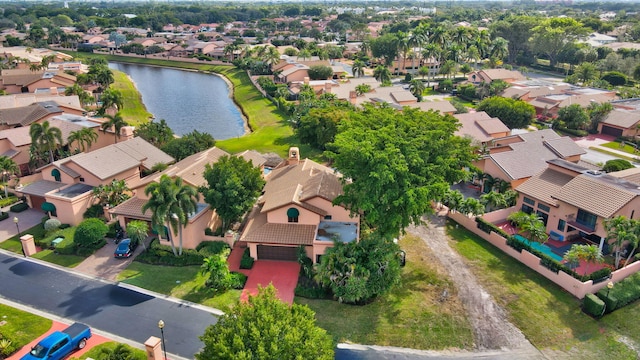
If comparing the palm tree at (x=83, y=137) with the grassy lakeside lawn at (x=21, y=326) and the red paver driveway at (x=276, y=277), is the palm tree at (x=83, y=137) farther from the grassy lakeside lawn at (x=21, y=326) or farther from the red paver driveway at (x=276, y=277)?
the red paver driveway at (x=276, y=277)

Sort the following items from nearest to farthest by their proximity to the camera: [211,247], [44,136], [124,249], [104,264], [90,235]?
[104,264], [124,249], [90,235], [211,247], [44,136]

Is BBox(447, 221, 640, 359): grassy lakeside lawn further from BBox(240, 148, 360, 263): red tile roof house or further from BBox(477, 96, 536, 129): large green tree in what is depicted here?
BBox(477, 96, 536, 129): large green tree

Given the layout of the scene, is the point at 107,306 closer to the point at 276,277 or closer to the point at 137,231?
the point at 137,231

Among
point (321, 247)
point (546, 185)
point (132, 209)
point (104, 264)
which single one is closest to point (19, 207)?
point (132, 209)

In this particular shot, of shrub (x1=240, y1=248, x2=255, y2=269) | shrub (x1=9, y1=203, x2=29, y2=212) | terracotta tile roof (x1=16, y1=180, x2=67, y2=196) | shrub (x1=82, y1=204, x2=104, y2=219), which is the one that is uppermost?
terracotta tile roof (x1=16, y1=180, x2=67, y2=196)

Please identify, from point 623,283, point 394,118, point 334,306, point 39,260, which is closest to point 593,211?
point 623,283

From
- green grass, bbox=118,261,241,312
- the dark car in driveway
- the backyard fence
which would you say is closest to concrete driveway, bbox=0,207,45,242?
the dark car in driveway

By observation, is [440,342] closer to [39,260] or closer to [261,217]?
[261,217]
